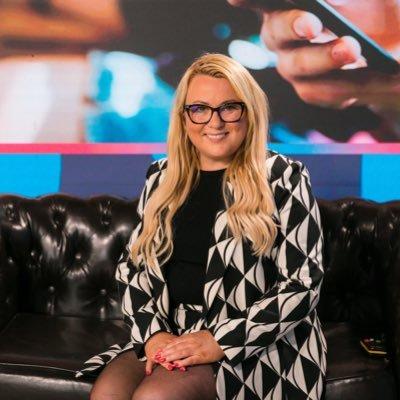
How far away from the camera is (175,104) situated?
2.40m

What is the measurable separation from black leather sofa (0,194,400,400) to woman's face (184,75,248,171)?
79 centimetres

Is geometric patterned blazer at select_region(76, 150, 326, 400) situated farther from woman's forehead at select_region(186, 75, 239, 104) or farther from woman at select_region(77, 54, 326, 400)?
woman's forehead at select_region(186, 75, 239, 104)

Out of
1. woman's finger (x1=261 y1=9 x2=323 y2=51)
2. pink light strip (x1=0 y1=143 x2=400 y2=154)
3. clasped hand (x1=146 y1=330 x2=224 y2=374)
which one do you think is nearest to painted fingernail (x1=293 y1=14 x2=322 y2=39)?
woman's finger (x1=261 y1=9 x2=323 y2=51)

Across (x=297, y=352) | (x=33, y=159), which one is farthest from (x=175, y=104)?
(x=33, y=159)

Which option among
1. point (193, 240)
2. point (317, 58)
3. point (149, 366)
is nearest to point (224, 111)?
point (193, 240)

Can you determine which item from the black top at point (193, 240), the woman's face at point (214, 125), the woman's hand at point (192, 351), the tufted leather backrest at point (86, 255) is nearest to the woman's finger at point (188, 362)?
the woman's hand at point (192, 351)

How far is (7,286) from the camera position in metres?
2.99

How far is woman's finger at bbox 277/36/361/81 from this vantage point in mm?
3201

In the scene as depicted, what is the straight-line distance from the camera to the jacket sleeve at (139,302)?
2.30m

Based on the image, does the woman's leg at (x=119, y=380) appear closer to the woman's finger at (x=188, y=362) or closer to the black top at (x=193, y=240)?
the woman's finger at (x=188, y=362)

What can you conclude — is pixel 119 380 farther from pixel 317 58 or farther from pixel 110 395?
pixel 317 58

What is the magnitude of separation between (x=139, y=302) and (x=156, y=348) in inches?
9.3

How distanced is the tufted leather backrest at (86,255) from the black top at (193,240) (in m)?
0.70

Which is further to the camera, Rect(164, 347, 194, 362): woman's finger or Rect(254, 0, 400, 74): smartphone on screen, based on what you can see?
Rect(254, 0, 400, 74): smartphone on screen
